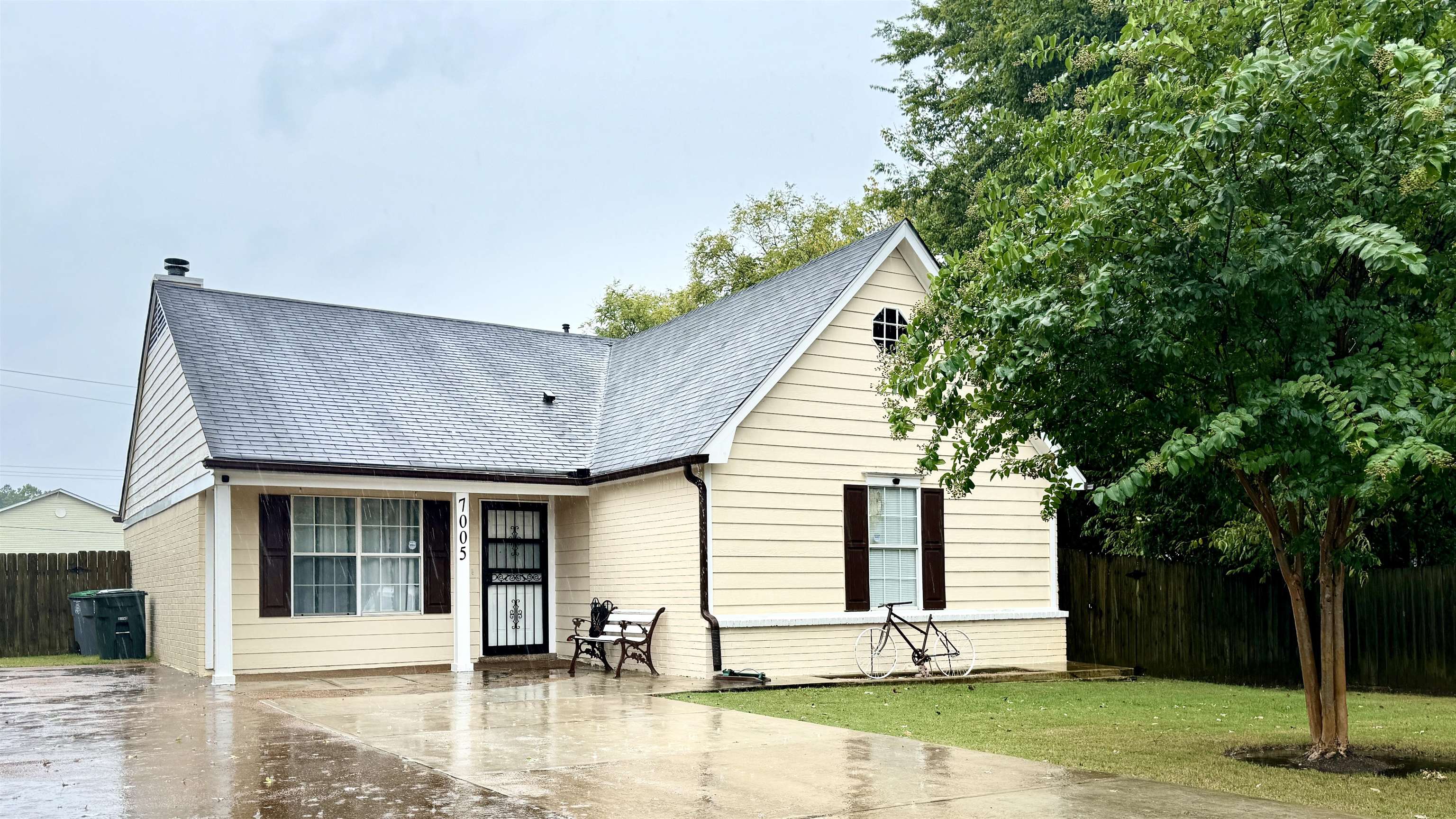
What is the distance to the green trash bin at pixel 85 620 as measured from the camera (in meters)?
19.0

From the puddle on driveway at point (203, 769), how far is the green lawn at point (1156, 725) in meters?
3.98

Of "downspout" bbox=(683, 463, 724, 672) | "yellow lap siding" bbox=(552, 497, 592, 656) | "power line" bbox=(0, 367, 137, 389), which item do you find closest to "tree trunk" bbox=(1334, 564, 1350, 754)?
"downspout" bbox=(683, 463, 724, 672)

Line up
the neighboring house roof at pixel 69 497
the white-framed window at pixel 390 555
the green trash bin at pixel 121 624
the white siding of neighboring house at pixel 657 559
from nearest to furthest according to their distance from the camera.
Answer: the white siding of neighboring house at pixel 657 559
the white-framed window at pixel 390 555
the green trash bin at pixel 121 624
the neighboring house roof at pixel 69 497

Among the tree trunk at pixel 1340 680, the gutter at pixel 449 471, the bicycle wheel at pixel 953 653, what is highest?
the gutter at pixel 449 471

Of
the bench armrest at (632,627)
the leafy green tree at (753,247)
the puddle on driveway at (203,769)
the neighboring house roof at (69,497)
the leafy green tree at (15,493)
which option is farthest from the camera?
the leafy green tree at (15,493)

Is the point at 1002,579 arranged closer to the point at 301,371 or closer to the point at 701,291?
the point at 301,371

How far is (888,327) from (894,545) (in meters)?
2.87

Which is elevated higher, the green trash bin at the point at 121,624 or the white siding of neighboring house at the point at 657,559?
the white siding of neighboring house at the point at 657,559

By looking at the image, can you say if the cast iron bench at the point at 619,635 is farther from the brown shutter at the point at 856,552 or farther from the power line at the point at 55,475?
the power line at the point at 55,475

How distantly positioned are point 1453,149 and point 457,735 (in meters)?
7.77

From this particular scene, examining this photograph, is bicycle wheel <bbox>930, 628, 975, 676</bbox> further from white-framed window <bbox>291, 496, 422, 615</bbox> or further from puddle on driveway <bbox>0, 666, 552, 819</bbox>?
puddle on driveway <bbox>0, 666, 552, 819</bbox>

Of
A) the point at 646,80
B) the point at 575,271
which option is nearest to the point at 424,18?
the point at 575,271

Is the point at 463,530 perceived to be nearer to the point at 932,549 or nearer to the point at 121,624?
the point at 932,549

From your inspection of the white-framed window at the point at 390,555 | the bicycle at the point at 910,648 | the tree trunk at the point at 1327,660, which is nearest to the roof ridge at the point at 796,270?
the bicycle at the point at 910,648
